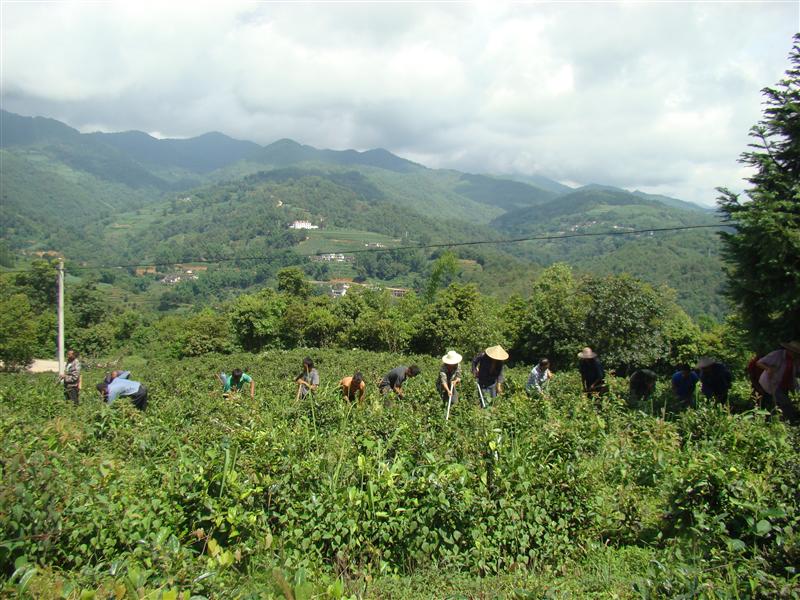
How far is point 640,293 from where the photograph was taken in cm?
2322

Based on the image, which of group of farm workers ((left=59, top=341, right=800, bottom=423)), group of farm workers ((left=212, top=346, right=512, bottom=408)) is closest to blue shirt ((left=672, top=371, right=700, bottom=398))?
group of farm workers ((left=59, top=341, right=800, bottom=423))

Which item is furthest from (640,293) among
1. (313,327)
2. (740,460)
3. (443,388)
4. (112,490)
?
(313,327)

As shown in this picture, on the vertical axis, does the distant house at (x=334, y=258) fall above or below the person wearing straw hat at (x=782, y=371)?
below

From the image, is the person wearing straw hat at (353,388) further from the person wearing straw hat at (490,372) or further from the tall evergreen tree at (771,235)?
the tall evergreen tree at (771,235)

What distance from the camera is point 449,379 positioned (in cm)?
771

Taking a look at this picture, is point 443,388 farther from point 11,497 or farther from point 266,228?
point 266,228

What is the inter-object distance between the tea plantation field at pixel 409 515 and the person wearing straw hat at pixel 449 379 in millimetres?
2323

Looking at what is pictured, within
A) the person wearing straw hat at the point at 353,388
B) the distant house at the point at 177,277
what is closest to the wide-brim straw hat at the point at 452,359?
the person wearing straw hat at the point at 353,388

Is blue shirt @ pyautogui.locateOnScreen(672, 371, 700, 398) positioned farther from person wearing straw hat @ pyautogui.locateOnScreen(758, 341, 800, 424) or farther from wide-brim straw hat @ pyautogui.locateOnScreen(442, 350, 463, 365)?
wide-brim straw hat @ pyautogui.locateOnScreen(442, 350, 463, 365)

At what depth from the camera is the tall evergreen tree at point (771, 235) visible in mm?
7000

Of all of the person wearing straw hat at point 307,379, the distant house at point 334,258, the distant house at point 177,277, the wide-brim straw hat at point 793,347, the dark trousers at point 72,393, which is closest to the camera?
the wide-brim straw hat at point 793,347

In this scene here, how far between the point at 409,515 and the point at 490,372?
4389 mm

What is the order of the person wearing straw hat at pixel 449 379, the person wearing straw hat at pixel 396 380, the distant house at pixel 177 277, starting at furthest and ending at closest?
the distant house at pixel 177 277 < the person wearing straw hat at pixel 396 380 < the person wearing straw hat at pixel 449 379

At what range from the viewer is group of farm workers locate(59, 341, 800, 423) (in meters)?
6.09
